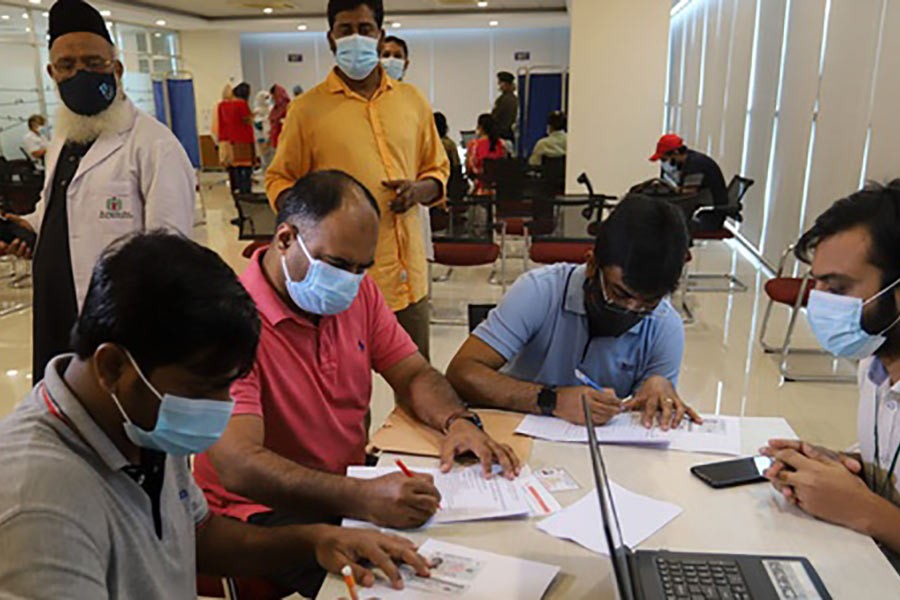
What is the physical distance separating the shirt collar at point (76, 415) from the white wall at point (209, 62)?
1479cm

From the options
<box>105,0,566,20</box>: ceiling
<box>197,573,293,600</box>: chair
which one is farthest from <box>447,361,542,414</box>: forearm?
<box>105,0,566,20</box>: ceiling

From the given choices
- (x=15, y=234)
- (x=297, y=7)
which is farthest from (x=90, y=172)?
(x=297, y=7)

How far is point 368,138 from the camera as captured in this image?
94.6 inches

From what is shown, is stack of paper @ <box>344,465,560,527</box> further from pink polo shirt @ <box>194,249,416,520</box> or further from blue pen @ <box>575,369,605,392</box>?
blue pen @ <box>575,369,605,392</box>

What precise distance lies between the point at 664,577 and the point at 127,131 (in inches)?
74.6

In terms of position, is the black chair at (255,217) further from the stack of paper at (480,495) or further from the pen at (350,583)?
the pen at (350,583)

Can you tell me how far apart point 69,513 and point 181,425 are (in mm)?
187

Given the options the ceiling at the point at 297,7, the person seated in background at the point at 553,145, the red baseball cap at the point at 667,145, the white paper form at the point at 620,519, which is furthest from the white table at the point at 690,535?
the ceiling at the point at 297,7

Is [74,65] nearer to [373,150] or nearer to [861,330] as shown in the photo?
[373,150]

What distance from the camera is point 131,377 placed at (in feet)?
2.95

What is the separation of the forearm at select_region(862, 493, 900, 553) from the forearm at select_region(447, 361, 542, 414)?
2.39ft

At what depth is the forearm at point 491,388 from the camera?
5.86 feet

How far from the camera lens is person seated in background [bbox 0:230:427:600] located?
799mm

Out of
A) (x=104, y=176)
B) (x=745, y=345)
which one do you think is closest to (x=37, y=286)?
(x=104, y=176)
